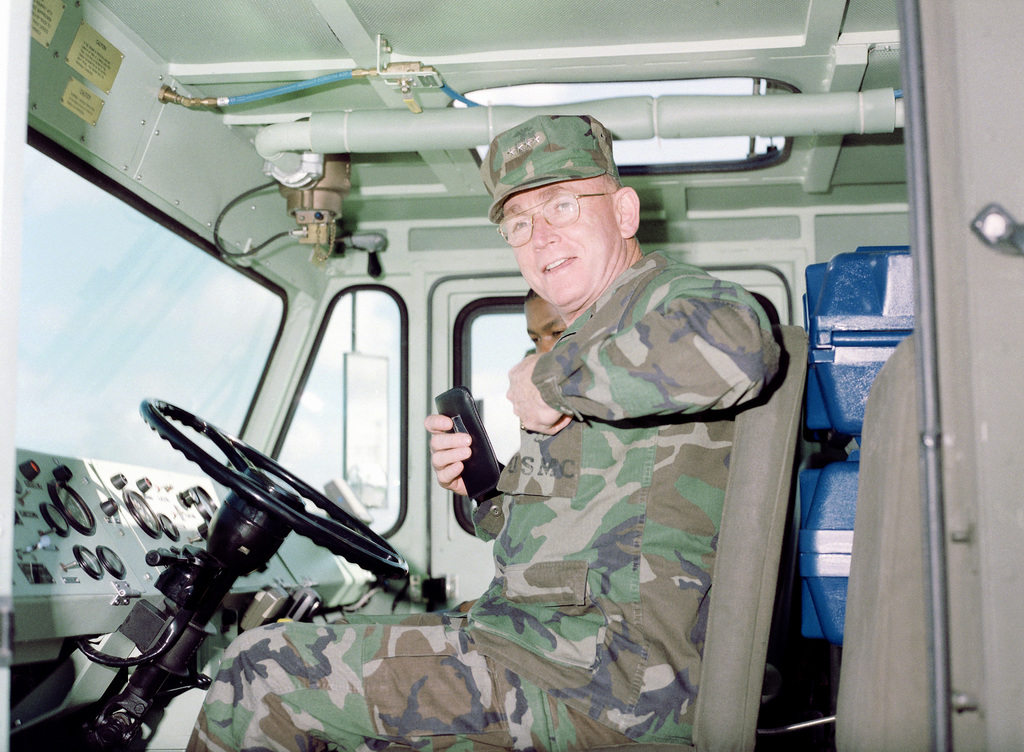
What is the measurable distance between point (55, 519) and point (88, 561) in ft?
0.38

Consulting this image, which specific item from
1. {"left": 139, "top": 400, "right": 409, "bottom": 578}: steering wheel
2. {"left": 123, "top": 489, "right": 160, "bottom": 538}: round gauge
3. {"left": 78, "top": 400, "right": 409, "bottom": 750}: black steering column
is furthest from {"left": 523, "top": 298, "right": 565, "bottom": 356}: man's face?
{"left": 123, "top": 489, "right": 160, "bottom": 538}: round gauge

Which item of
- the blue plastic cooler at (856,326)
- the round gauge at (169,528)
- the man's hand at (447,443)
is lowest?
the round gauge at (169,528)

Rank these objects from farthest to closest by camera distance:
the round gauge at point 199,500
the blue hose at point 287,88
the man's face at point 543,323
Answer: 1. the man's face at point 543,323
2. the round gauge at point 199,500
3. the blue hose at point 287,88

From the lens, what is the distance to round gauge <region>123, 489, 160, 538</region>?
7.16ft

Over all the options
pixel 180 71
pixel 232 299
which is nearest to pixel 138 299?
pixel 232 299

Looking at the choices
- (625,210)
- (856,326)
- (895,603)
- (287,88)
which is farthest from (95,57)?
(895,603)

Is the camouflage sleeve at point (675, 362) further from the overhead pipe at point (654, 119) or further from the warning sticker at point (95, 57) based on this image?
the warning sticker at point (95, 57)

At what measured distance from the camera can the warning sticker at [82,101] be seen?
199cm

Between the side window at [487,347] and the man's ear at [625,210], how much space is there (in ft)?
4.99

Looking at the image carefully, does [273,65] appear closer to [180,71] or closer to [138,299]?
[180,71]

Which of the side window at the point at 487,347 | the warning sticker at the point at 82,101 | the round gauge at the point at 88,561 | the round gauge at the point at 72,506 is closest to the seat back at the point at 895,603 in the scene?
the round gauge at the point at 88,561

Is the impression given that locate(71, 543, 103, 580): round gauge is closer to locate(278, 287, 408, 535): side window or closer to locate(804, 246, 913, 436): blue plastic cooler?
locate(278, 287, 408, 535): side window

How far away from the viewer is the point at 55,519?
186 centimetres

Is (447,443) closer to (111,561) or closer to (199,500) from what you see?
(111,561)
